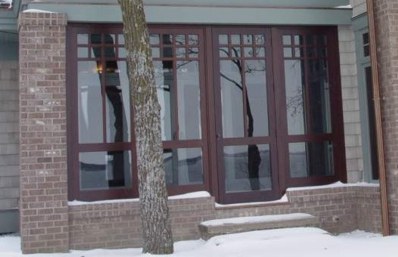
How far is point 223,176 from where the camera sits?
326 inches

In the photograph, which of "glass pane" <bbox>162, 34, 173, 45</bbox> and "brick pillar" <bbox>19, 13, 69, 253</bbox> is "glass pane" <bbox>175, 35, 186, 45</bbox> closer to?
"glass pane" <bbox>162, 34, 173, 45</bbox>

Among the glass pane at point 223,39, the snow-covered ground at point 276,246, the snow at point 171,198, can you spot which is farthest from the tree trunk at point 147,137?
the glass pane at point 223,39

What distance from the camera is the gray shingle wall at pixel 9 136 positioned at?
31.2ft

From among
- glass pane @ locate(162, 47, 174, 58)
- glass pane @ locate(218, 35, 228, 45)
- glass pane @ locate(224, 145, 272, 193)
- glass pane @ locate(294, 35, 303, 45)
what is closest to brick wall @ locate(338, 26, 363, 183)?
glass pane @ locate(294, 35, 303, 45)

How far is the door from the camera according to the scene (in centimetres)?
838

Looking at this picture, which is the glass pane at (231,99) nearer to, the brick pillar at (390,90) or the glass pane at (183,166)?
the glass pane at (183,166)

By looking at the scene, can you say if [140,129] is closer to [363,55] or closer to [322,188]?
[322,188]

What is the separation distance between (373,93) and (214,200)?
8.81 ft

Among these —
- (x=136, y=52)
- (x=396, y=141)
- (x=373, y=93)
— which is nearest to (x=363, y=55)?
(x=373, y=93)

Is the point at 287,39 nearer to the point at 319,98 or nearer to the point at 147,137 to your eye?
the point at 319,98

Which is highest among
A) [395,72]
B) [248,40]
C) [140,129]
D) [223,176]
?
[248,40]

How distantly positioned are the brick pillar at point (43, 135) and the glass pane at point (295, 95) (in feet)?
10.8

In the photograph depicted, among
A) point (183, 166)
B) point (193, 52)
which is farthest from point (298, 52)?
point (183, 166)

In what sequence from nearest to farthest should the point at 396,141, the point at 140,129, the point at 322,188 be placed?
the point at 140,129
the point at 396,141
the point at 322,188
